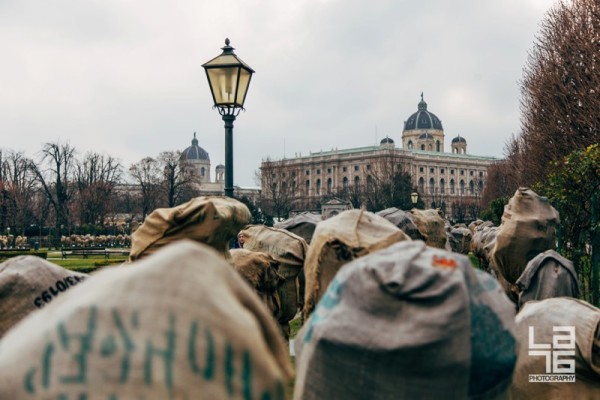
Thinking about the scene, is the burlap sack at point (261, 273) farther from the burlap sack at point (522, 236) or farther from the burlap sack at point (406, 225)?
the burlap sack at point (406, 225)

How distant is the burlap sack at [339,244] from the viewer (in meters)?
4.78

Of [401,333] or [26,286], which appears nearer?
[401,333]

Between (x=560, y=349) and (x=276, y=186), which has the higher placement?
(x=276, y=186)

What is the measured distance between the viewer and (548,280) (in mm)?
6766

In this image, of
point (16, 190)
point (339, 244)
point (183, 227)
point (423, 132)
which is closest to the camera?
point (339, 244)

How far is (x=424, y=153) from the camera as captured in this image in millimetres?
143625

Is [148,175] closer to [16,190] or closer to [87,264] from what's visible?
[16,190]

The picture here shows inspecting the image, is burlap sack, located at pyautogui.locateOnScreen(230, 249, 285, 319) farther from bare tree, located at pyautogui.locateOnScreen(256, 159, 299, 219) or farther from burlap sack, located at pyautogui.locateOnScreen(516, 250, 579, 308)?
bare tree, located at pyautogui.locateOnScreen(256, 159, 299, 219)

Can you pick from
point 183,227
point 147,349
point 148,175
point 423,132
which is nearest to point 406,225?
point 183,227

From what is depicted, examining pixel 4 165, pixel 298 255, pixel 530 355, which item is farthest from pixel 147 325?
pixel 4 165

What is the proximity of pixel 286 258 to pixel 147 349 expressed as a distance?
22.9ft

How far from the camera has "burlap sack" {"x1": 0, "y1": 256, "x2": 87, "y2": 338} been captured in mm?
4508

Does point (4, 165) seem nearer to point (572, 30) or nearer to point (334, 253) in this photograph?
point (572, 30)
